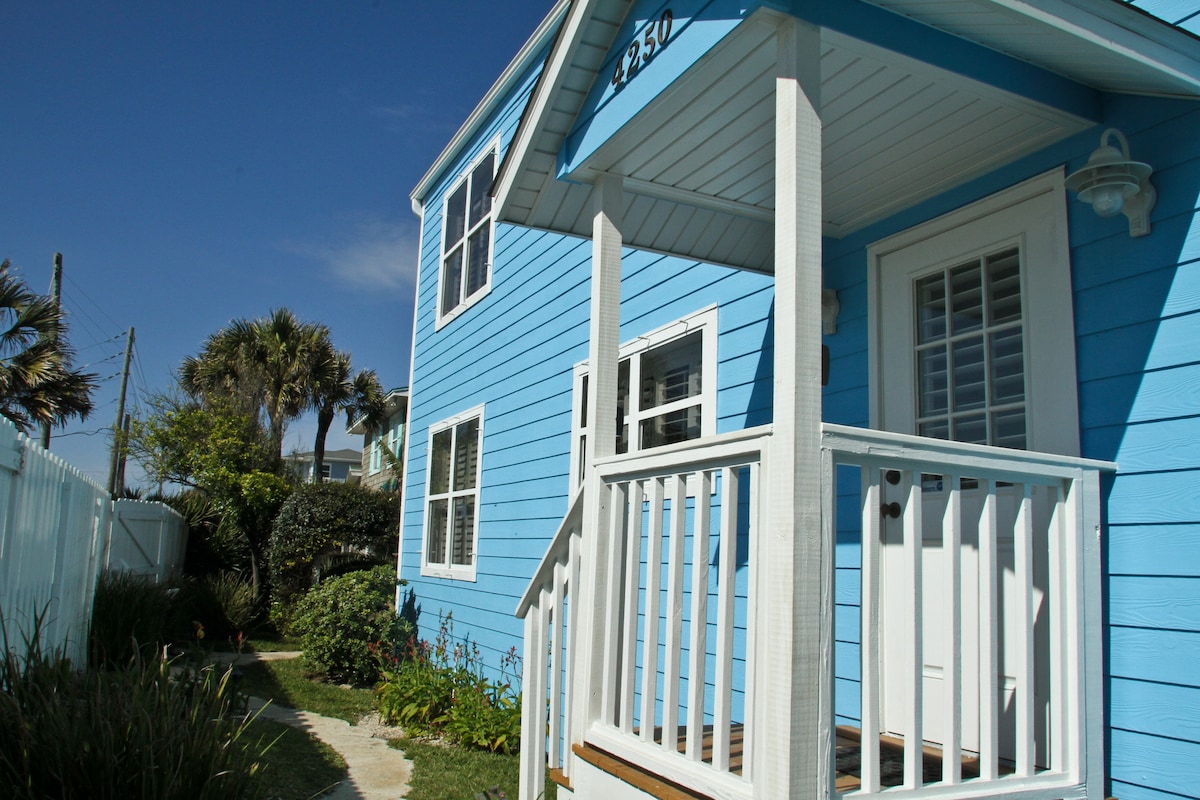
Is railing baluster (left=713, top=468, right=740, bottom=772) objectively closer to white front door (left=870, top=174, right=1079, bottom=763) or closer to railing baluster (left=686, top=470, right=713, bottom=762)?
railing baluster (left=686, top=470, right=713, bottom=762)

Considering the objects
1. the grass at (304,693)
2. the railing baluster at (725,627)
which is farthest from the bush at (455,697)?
the railing baluster at (725,627)

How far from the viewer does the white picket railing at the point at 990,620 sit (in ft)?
7.94

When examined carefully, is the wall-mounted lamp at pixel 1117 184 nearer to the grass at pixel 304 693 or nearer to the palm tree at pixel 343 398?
the grass at pixel 304 693

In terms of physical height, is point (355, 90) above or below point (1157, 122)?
above

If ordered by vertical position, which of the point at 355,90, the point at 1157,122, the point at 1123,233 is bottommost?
the point at 1123,233

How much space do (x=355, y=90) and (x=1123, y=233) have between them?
1206 cm

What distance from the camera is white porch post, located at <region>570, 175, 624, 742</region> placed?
330cm

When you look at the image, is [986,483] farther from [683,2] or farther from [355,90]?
[355,90]

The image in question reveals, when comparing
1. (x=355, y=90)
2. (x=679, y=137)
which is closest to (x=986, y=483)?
(x=679, y=137)

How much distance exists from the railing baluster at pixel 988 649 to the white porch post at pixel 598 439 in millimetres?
1314

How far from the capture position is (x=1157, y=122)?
2.96m

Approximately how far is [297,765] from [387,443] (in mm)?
19915

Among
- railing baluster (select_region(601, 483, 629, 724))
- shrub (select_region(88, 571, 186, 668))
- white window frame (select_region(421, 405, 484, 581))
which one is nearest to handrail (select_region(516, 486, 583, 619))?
railing baluster (select_region(601, 483, 629, 724))

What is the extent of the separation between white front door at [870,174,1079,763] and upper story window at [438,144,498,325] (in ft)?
18.6
